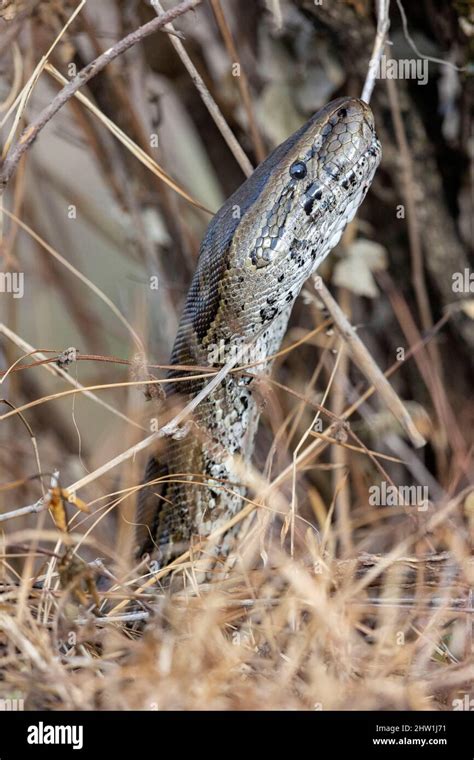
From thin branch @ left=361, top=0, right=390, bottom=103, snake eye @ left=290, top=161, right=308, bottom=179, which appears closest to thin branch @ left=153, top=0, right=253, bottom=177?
snake eye @ left=290, top=161, right=308, bottom=179

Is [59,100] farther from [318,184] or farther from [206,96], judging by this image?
[318,184]

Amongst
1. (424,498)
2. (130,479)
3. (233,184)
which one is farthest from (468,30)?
(130,479)

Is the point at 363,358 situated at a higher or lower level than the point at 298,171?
lower

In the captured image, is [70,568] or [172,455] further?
[172,455]

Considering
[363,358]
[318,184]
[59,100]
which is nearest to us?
[59,100]

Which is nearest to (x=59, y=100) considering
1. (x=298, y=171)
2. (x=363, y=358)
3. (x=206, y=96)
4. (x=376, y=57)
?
(x=206, y=96)

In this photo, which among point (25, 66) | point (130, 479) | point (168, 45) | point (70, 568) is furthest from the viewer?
point (168, 45)

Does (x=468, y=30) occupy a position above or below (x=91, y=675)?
above
